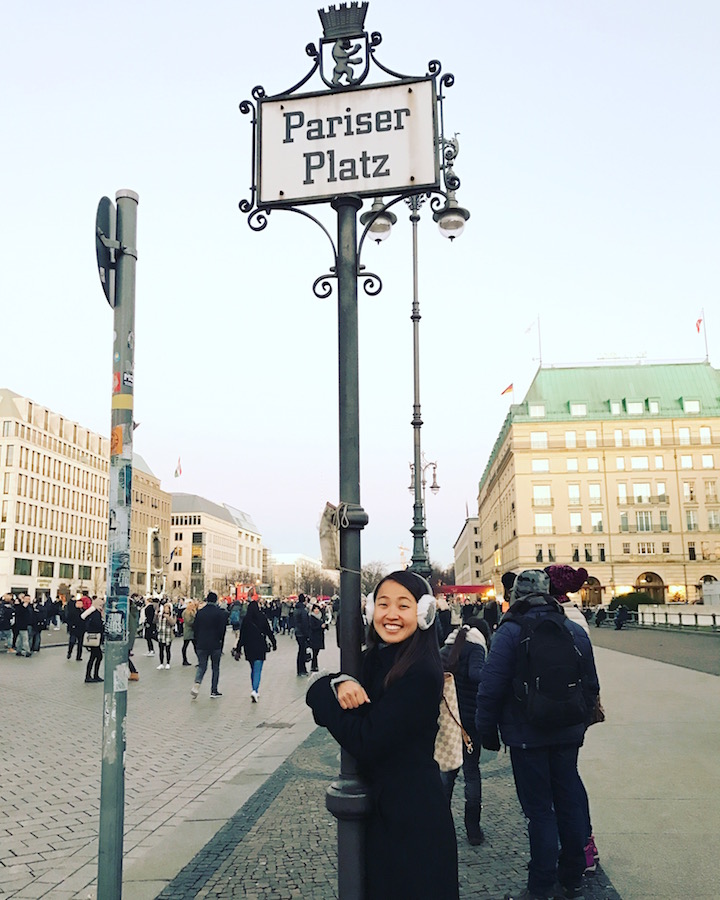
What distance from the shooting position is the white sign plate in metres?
4.53

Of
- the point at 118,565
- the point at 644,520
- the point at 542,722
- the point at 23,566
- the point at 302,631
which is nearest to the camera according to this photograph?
the point at 118,565

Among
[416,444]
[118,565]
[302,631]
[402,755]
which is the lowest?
[302,631]

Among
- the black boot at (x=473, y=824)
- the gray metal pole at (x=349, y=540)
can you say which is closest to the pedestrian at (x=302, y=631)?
the black boot at (x=473, y=824)

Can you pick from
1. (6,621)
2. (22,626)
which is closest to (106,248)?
(22,626)

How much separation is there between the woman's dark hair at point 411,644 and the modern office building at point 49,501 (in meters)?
77.6

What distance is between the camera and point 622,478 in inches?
3317

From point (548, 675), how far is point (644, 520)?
83.4m

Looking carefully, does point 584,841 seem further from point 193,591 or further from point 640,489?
point 193,591

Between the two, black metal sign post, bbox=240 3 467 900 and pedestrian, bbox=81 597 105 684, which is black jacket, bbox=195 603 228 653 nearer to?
pedestrian, bbox=81 597 105 684

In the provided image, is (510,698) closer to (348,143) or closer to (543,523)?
(348,143)

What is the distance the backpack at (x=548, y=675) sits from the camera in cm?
447

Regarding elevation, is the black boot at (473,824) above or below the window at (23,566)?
below

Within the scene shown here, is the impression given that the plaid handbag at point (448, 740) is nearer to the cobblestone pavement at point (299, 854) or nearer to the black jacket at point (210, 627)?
the cobblestone pavement at point (299, 854)

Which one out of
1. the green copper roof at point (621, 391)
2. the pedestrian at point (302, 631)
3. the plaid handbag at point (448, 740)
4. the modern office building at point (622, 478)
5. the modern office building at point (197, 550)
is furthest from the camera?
the modern office building at point (197, 550)
